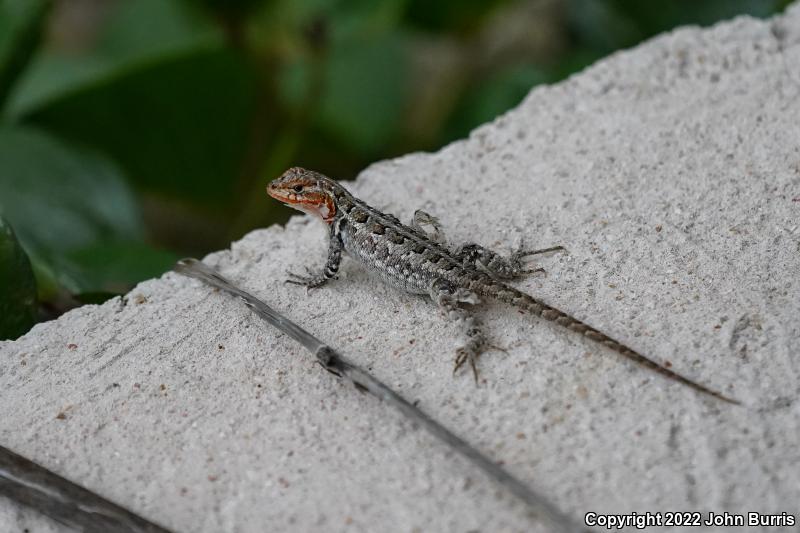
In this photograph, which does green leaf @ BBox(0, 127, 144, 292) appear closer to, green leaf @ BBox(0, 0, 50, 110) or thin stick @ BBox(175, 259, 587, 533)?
green leaf @ BBox(0, 0, 50, 110)

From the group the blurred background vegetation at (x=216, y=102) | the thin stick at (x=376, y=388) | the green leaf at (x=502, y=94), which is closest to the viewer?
the thin stick at (x=376, y=388)

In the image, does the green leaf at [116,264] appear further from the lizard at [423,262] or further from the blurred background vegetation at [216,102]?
the lizard at [423,262]

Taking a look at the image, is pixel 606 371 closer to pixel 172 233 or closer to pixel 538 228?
pixel 538 228

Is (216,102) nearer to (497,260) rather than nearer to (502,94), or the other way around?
(502,94)

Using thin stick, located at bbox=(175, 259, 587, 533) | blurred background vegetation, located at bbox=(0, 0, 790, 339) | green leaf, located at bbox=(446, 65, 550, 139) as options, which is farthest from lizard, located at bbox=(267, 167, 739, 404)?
green leaf, located at bbox=(446, 65, 550, 139)

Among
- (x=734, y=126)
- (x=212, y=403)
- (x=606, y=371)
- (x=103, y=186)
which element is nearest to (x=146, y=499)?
(x=212, y=403)

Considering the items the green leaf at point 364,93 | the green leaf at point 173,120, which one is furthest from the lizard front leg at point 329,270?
the green leaf at point 364,93

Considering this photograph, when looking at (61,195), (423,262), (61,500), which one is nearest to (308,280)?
(423,262)
